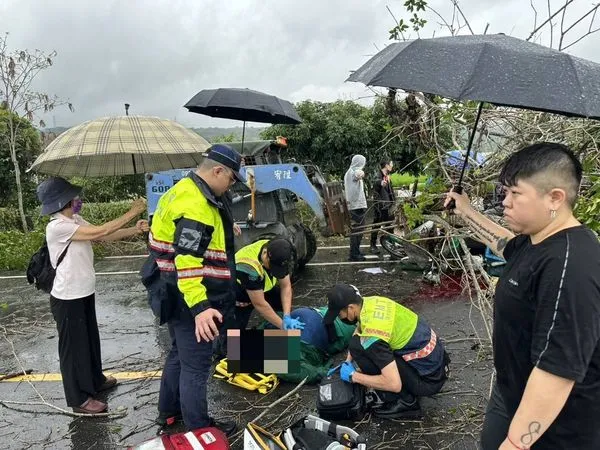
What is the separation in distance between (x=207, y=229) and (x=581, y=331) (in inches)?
79.9

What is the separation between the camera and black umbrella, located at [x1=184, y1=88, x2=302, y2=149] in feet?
21.6

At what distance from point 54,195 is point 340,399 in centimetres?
249

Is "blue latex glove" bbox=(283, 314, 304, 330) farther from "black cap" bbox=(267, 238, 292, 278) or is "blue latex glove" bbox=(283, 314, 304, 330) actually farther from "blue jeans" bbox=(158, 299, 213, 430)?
"blue jeans" bbox=(158, 299, 213, 430)

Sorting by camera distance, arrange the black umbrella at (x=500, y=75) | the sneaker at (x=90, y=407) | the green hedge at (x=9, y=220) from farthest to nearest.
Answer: the green hedge at (x=9, y=220) → the sneaker at (x=90, y=407) → the black umbrella at (x=500, y=75)

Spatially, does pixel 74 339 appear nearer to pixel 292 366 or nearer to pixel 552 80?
pixel 292 366

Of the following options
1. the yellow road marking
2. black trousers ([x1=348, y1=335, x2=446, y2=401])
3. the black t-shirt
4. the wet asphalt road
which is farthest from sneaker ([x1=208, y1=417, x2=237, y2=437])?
the black t-shirt

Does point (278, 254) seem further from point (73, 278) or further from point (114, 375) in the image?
point (114, 375)

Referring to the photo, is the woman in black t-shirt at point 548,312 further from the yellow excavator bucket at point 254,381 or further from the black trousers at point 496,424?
the yellow excavator bucket at point 254,381

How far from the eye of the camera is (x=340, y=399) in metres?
3.38

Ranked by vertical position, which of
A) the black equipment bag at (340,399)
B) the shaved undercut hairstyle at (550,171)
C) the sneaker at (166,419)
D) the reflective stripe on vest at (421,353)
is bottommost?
the sneaker at (166,419)

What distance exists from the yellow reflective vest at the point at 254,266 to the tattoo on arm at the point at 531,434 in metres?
2.78

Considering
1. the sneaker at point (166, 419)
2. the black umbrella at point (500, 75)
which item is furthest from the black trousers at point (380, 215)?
the black umbrella at point (500, 75)

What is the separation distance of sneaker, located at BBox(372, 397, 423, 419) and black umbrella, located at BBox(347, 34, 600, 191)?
2.36 m

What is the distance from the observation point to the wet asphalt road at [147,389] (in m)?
3.38
